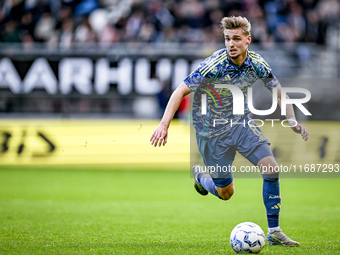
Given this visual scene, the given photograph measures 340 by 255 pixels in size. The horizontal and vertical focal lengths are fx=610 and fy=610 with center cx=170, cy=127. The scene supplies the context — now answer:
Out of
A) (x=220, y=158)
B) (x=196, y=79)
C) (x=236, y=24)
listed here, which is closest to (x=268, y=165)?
(x=220, y=158)

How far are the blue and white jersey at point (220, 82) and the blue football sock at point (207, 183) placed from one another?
672mm

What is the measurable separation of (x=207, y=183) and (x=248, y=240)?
5.02ft

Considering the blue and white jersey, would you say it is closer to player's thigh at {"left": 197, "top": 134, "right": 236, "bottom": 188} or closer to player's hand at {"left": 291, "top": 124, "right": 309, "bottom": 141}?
player's thigh at {"left": 197, "top": 134, "right": 236, "bottom": 188}

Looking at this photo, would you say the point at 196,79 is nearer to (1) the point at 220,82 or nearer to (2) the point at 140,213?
(1) the point at 220,82

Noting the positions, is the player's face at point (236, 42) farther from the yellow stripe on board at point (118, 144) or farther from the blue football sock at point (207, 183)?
the yellow stripe on board at point (118, 144)

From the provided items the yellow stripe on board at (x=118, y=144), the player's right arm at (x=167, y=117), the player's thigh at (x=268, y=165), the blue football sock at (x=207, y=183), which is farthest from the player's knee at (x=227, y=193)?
the yellow stripe on board at (x=118, y=144)

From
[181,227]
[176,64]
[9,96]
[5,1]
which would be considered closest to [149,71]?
[176,64]

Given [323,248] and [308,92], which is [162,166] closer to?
[308,92]

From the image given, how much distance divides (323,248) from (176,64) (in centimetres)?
854

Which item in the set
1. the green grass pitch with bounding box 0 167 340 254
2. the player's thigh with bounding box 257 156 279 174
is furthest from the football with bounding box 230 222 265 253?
the player's thigh with bounding box 257 156 279 174

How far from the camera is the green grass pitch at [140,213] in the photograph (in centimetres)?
607

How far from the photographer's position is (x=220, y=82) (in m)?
6.31

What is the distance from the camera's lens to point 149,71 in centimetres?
1393

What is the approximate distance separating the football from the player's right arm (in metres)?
1.10
